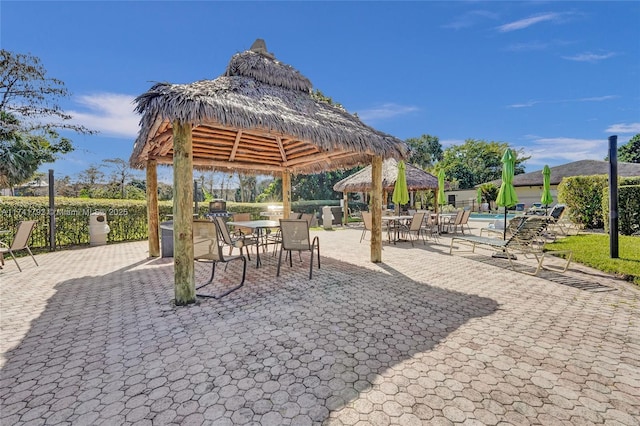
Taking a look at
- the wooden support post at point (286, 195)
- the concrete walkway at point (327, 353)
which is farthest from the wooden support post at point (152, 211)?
the wooden support post at point (286, 195)

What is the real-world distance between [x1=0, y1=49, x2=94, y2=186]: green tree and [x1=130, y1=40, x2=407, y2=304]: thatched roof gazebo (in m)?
7.73

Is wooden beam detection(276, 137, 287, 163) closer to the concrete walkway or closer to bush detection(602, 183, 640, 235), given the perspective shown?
the concrete walkway

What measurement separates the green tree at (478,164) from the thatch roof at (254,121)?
36.8 meters

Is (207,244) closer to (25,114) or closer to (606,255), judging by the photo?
(606,255)

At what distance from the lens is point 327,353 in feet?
8.80

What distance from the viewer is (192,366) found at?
2.49m

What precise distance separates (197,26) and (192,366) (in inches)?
404

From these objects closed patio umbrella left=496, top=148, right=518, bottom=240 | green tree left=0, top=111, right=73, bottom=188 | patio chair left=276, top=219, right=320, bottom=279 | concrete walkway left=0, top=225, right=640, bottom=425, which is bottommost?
concrete walkway left=0, top=225, right=640, bottom=425

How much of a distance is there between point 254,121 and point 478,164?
43904 mm

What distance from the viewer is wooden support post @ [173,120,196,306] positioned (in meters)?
4.02

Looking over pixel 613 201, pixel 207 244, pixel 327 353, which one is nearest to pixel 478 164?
pixel 613 201

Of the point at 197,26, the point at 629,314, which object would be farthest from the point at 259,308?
the point at 197,26

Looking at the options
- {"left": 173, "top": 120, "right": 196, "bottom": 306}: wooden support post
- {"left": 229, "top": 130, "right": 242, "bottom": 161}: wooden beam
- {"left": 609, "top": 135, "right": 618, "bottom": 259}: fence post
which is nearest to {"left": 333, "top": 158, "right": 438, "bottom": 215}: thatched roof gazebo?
{"left": 229, "top": 130, "right": 242, "bottom": 161}: wooden beam

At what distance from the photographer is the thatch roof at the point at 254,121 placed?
13.7 ft
